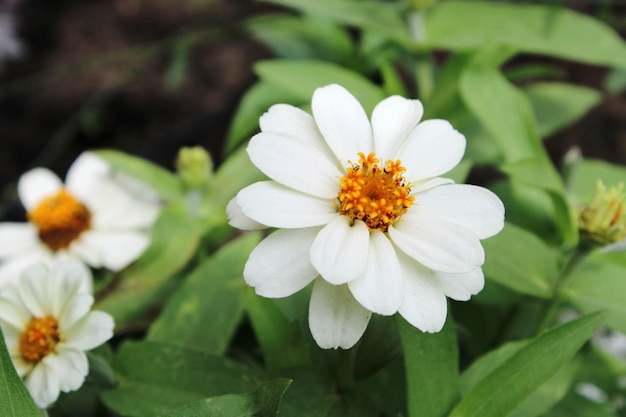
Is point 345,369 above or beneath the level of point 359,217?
beneath

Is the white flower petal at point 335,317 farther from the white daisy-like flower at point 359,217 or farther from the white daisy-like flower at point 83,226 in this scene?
the white daisy-like flower at point 83,226

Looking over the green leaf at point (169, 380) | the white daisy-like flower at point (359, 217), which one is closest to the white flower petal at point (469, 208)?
the white daisy-like flower at point (359, 217)

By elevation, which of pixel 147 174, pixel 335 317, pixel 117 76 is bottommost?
pixel 117 76

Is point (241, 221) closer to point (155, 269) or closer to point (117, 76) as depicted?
point (155, 269)

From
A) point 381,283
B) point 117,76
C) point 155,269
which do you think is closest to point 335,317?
point 381,283

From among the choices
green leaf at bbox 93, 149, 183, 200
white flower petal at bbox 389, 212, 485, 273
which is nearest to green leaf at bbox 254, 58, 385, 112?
green leaf at bbox 93, 149, 183, 200

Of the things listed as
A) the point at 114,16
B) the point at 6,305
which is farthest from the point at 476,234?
the point at 114,16

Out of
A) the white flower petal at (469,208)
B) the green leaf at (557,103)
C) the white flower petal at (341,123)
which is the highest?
the white flower petal at (341,123)
